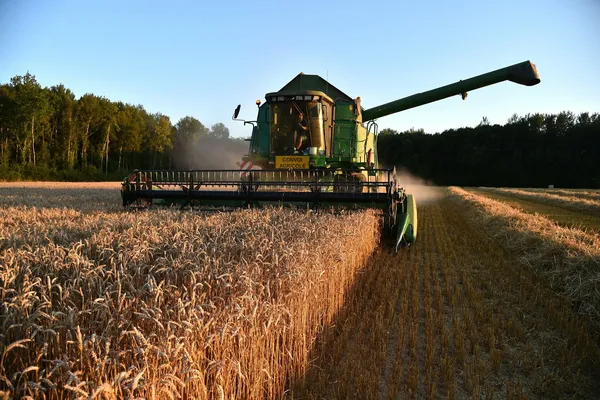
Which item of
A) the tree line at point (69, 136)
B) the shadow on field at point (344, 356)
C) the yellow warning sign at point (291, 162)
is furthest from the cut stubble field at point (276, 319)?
the tree line at point (69, 136)

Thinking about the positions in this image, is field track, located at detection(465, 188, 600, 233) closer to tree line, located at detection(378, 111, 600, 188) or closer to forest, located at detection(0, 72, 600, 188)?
forest, located at detection(0, 72, 600, 188)

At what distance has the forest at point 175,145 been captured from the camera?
111 ft

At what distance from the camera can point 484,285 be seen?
519cm

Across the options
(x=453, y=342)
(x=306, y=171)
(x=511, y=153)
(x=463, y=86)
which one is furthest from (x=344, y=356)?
(x=511, y=153)

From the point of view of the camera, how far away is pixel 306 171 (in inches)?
334

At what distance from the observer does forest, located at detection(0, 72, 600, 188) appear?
3391 cm

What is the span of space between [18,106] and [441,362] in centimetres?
4012

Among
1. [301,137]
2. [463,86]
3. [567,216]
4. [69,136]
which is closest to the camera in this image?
[301,137]

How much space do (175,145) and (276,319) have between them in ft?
199

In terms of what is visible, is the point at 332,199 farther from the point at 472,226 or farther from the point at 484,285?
the point at 472,226

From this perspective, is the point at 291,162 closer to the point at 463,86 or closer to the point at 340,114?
the point at 340,114

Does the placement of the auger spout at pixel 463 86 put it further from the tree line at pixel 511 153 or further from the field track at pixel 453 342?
the tree line at pixel 511 153

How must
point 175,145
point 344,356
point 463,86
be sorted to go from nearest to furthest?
1. point 344,356
2. point 463,86
3. point 175,145

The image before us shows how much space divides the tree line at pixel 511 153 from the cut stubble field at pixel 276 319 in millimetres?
50729
